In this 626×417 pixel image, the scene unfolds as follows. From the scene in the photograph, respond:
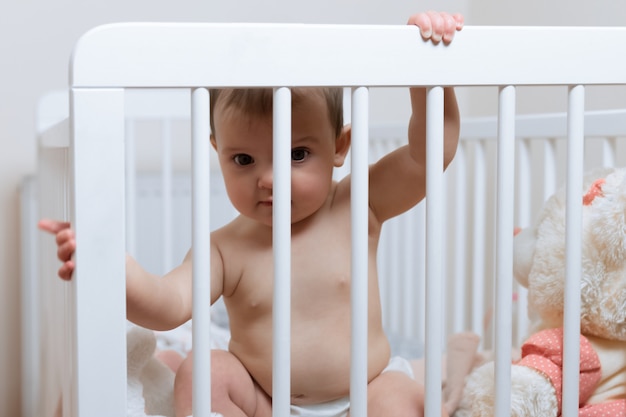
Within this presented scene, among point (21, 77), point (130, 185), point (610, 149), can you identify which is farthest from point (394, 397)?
point (21, 77)

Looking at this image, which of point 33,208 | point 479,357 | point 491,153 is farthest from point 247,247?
point 491,153

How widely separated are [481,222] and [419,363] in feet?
0.93

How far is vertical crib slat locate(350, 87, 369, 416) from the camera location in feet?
2.50

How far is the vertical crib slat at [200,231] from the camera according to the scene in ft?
2.37

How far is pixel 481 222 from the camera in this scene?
1.66m

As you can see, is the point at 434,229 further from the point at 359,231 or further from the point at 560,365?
the point at 560,365

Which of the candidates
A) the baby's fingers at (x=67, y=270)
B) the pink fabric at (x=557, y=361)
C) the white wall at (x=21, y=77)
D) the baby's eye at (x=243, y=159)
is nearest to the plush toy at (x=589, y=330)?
the pink fabric at (x=557, y=361)

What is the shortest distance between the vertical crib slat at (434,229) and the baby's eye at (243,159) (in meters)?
0.23

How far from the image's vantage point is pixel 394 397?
0.98m

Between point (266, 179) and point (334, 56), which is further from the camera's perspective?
point (266, 179)

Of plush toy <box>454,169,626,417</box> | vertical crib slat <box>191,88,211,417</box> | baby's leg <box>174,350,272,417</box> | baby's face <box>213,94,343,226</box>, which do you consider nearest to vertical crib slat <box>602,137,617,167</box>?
plush toy <box>454,169,626,417</box>

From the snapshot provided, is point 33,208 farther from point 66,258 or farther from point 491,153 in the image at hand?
point 66,258

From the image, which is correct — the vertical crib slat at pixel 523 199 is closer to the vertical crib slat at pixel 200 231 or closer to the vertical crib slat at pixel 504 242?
the vertical crib slat at pixel 504 242

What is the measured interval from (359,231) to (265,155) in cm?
20
